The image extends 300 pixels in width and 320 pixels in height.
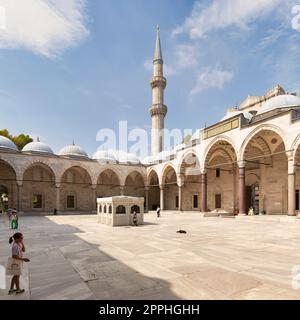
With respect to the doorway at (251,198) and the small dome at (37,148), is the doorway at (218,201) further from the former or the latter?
the small dome at (37,148)

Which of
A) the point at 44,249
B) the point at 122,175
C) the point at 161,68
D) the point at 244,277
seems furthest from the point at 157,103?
the point at 244,277

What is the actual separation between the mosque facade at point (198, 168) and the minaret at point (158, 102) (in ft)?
0.46

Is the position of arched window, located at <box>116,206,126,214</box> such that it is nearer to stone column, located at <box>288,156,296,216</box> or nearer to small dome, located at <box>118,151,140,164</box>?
stone column, located at <box>288,156,296,216</box>

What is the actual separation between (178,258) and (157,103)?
31.2m

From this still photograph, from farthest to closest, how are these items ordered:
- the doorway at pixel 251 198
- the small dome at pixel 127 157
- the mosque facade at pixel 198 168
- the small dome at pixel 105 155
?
the small dome at pixel 127 157 < the small dome at pixel 105 155 < the doorway at pixel 251 198 < the mosque facade at pixel 198 168

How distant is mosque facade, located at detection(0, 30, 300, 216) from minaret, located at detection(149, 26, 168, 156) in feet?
0.46

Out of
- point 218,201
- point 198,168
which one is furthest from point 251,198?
point 198,168

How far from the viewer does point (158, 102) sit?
117ft

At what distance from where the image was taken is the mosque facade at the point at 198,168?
19.6m

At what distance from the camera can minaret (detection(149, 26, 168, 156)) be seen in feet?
116

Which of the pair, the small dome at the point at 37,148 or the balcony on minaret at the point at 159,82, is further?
the balcony on minaret at the point at 159,82

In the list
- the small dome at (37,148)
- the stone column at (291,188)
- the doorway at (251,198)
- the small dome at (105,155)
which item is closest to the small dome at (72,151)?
the small dome at (105,155)

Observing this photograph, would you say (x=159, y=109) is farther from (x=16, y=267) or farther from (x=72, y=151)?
(x=16, y=267)

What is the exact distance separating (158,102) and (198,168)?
12.4 m
